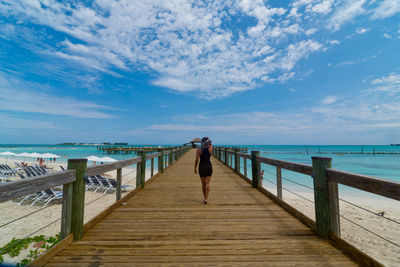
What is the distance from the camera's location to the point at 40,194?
9.02 m

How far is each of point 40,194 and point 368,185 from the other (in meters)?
11.7

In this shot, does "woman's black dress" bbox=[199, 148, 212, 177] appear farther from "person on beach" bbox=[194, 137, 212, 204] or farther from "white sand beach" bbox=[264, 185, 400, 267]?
"white sand beach" bbox=[264, 185, 400, 267]

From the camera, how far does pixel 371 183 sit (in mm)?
2111

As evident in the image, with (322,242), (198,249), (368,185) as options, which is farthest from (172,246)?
(368,185)

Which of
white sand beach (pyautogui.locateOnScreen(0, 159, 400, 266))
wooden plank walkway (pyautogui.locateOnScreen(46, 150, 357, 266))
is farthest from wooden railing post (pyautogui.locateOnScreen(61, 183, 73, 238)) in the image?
white sand beach (pyautogui.locateOnScreen(0, 159, 400, 266))

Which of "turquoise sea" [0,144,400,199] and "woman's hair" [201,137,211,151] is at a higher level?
"woman's hair" [201,137,211,151]

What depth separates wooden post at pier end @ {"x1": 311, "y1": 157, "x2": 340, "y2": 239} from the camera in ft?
8.90

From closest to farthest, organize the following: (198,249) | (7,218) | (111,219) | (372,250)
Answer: (198,249), (111,219), (372,250), (7,218)

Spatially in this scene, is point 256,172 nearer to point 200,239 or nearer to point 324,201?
point 324,201

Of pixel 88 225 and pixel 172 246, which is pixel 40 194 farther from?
pixel 172 246

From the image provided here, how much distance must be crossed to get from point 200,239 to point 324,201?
72.8 inches

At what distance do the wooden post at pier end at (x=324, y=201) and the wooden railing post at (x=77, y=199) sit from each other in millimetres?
3370

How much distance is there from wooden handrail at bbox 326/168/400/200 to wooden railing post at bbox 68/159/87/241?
3481 mm

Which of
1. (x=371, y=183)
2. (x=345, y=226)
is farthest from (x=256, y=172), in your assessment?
(x=345, y=226)
